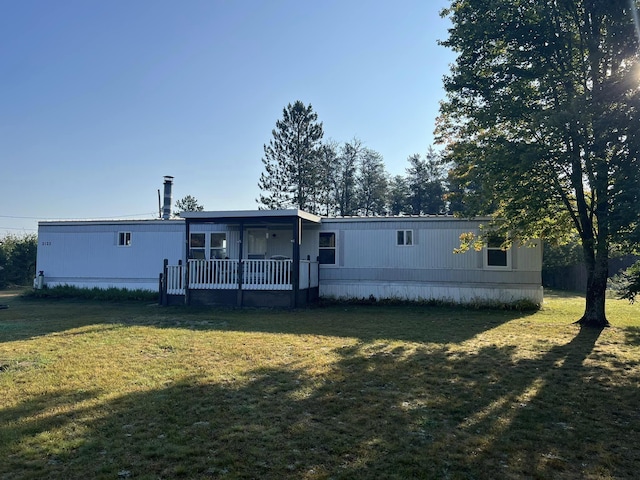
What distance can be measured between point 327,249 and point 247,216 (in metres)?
3.38

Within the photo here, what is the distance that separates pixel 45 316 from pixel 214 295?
417 centimetres

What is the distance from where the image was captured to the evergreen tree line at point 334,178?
2978cm

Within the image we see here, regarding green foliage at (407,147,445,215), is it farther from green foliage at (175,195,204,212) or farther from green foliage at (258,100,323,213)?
green foliage at (175,195,204,212)

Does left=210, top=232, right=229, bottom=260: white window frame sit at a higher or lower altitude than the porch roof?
lower

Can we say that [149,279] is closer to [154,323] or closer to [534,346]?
[154,323]

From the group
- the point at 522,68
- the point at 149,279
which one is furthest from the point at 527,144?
the point at 149,279

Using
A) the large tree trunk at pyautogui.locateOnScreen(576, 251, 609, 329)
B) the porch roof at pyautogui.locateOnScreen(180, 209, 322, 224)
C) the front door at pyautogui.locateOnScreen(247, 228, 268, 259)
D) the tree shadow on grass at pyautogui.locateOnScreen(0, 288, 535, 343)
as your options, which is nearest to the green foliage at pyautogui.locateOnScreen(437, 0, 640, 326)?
the large tree trunk at pyautogui.locateOnScreen(576, 251, 609, 329)

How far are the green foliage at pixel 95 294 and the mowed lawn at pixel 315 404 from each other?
20.0ft

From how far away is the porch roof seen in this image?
12.1m

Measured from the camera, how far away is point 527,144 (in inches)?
346

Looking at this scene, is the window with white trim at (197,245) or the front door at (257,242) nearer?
the front door at (257,242)

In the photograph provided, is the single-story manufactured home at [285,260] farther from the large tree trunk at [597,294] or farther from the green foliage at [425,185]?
the green foliage at [425,185]

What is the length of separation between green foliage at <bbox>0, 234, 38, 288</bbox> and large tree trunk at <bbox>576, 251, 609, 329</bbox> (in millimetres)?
25693

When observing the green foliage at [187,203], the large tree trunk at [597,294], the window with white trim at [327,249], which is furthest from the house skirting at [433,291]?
the green foliage at [187,203]
